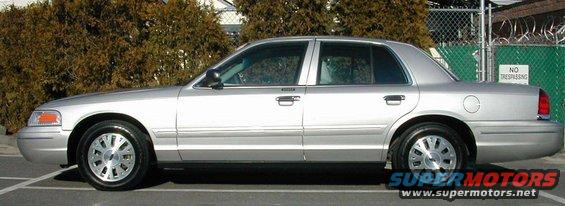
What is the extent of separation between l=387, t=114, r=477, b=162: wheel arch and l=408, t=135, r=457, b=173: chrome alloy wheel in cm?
18

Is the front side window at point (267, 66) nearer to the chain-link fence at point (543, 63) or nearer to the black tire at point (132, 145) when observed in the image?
the black tire at point (132, 145)

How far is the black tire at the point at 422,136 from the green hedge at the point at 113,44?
14.7ft

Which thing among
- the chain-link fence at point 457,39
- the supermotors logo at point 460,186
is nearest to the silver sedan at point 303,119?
the supermotors logo at point 460,186

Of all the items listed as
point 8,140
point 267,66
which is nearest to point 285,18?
point 267,66

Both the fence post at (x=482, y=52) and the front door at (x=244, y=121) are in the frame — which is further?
the fence post at (x=482, y=52)

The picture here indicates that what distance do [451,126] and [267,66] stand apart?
1909 millimetres

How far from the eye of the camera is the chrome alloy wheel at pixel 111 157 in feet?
22.5

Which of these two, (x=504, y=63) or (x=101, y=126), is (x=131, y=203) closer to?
(x=101, y=126)

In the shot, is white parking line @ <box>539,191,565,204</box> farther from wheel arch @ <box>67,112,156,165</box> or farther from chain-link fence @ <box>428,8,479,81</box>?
chain-link fence @ <box>428,8,479,81</box>

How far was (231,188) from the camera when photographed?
286 inches

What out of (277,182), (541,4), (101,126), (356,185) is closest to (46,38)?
(101,126)

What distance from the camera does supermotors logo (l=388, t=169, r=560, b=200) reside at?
681cm

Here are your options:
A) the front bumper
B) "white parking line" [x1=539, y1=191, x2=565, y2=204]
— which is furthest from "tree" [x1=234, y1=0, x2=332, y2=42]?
"white parking line" [x1=539, y1=191, x2=565, y2=204]

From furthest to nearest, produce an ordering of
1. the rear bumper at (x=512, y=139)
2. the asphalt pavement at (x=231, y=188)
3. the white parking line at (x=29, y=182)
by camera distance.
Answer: the white parking line at (x=29, y=182) < the rear bumper at (x=512, y=139) < the asphalt pavement at (x=231, y=188)
